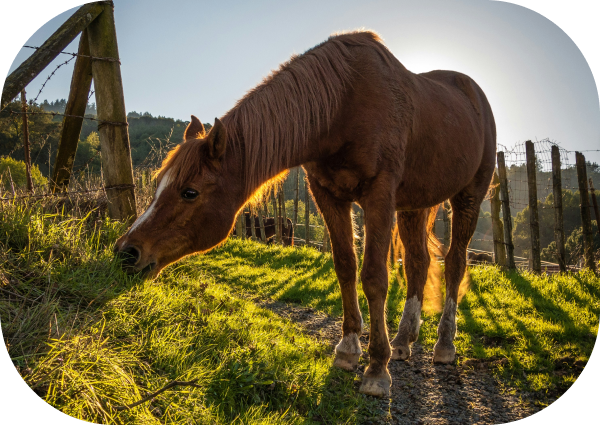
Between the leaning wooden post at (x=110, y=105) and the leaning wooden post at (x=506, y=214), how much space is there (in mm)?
7227

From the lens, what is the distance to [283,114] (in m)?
2.74

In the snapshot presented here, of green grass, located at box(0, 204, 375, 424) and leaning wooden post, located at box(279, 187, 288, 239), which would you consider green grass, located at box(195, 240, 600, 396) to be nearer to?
green grass, located at box(0, 204, 375, 424)

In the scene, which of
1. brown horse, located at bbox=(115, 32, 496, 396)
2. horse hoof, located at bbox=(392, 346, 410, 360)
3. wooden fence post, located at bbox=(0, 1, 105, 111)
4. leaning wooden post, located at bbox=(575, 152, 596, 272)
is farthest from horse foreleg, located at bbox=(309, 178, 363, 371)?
leaning wooden post, located at bbox=(575, 152, 596, 272)

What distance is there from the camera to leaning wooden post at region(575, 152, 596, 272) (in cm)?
663

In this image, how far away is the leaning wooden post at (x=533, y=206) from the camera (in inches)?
290

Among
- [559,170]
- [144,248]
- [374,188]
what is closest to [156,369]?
[144,248]

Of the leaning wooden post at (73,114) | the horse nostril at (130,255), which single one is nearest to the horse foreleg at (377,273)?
the horse nostril at (130,255)

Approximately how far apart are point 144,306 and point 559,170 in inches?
318

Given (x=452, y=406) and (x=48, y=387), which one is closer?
(x=48, y=387)

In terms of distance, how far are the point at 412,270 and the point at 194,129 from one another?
2.81 metres

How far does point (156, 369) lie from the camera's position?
2.05 m

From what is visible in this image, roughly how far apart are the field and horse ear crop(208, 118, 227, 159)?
1.13m

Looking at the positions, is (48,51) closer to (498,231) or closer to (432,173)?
(432,173)

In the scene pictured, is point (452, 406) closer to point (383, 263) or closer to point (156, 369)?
point (383, 263)
